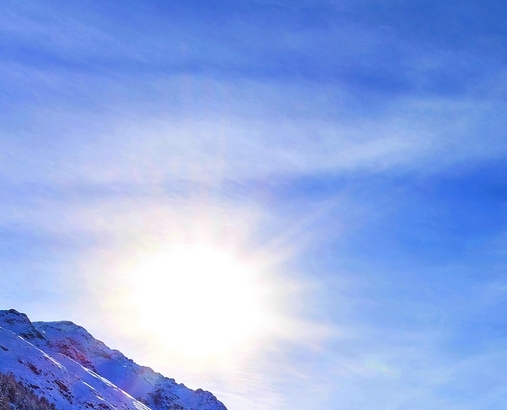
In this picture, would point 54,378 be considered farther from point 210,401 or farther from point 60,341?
point 210,401

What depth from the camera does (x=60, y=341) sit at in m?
155

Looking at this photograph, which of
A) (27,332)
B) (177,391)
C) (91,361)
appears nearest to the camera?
(27,332)

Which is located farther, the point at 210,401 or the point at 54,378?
the point at 210,401

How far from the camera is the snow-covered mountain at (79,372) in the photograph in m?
Result: 69.4

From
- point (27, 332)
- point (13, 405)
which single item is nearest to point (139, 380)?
point (27, 332)

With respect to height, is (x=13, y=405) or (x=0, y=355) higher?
(x=0, y=355)

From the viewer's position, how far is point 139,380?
15900cm

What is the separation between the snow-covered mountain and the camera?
228ft

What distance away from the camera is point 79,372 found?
3376 inches

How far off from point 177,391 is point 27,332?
228 ft

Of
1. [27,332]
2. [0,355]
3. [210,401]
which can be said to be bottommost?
[0,355]

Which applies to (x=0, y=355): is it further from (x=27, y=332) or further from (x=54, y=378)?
(x=27, y=332)

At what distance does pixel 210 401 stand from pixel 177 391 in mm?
12473

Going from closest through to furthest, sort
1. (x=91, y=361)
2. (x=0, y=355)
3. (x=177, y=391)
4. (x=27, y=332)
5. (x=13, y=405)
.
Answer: (x=13, y=405) → (x=0, y=355) → (x=27, y=332) → (x=91, y=361) → (x=177, y=391)
